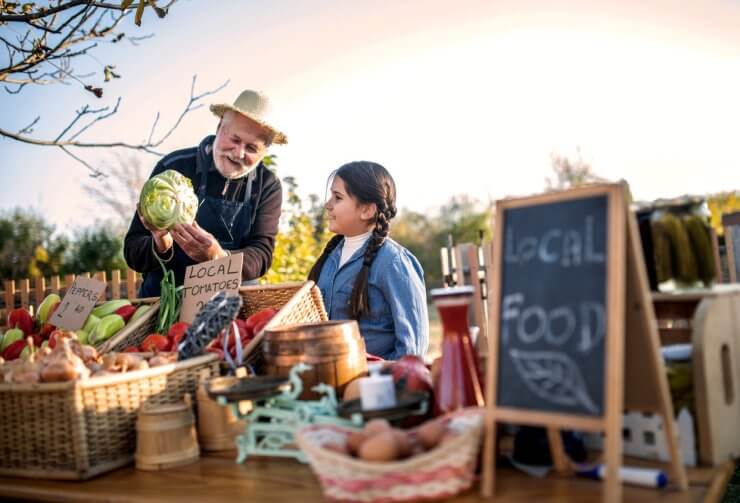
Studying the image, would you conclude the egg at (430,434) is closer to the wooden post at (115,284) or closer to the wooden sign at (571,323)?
the wooden sign at (571,323)

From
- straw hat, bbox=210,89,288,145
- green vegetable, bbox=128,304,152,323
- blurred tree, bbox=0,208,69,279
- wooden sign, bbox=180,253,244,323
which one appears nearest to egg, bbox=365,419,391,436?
wooden sign, bbox=180,253,244,323

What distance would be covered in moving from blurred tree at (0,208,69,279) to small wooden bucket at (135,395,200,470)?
14.0 m

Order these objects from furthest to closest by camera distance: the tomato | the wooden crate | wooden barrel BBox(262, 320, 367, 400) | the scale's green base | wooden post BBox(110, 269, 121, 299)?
wooden post BBox(110, 269, 121, 299) < the tomato < wooden barrel BBox(262, 320, 367, 400) < the scale's green base < the wooden crate

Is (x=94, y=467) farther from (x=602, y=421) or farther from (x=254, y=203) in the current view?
(x=254, y=203)

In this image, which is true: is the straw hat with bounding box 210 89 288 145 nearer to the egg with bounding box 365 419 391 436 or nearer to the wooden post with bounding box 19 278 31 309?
the egg with bounding box 365 419 391 436

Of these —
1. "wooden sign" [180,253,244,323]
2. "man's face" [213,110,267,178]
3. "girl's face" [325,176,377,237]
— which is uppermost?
"man's face" [213,110,267,178]

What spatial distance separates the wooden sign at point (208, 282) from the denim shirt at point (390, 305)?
99 cm

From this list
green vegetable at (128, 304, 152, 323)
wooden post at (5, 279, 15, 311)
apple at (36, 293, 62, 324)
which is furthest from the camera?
wooden post at (5, 279, 15, 311)

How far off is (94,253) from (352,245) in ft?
A: 38.1

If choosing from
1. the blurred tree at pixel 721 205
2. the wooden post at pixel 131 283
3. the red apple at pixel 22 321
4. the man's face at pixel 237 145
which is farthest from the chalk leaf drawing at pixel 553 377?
the wooden post at pixel 131 283

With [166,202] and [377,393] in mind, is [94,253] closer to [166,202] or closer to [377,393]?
[166,202]

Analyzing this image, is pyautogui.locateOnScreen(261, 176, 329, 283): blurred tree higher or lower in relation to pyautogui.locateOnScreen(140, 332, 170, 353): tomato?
higher

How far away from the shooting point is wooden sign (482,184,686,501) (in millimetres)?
1440

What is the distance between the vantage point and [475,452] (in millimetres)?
1562
